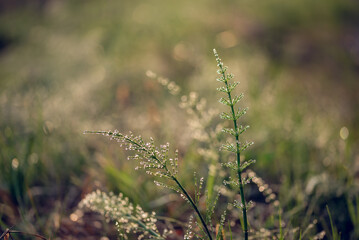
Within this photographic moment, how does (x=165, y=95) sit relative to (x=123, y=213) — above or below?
above

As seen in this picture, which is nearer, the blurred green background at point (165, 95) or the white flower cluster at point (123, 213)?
the white flower cluster at point (123, 213)

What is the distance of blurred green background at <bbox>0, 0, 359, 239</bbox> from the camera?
1672 millimetres

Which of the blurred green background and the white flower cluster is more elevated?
the blurred green background

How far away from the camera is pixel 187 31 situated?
187 inches

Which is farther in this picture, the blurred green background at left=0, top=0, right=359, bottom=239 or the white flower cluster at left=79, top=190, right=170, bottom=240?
the blurred green background at left=0, top=0, right=359, bottom=239

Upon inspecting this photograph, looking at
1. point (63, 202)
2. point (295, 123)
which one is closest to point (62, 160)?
point (63, 202)

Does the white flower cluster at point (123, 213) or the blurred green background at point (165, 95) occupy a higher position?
the blurred green background at point (165, 95)

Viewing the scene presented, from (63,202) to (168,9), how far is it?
4809 mm

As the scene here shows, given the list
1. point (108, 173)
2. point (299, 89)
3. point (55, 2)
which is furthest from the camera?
point (55, 2)

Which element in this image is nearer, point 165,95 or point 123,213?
point 123,213

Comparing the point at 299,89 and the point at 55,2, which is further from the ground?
the point at 55,2

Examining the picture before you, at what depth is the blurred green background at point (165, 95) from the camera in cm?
167

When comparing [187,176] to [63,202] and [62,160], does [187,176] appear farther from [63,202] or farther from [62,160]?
[62,160]

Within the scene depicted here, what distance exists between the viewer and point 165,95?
2924 millimetres
